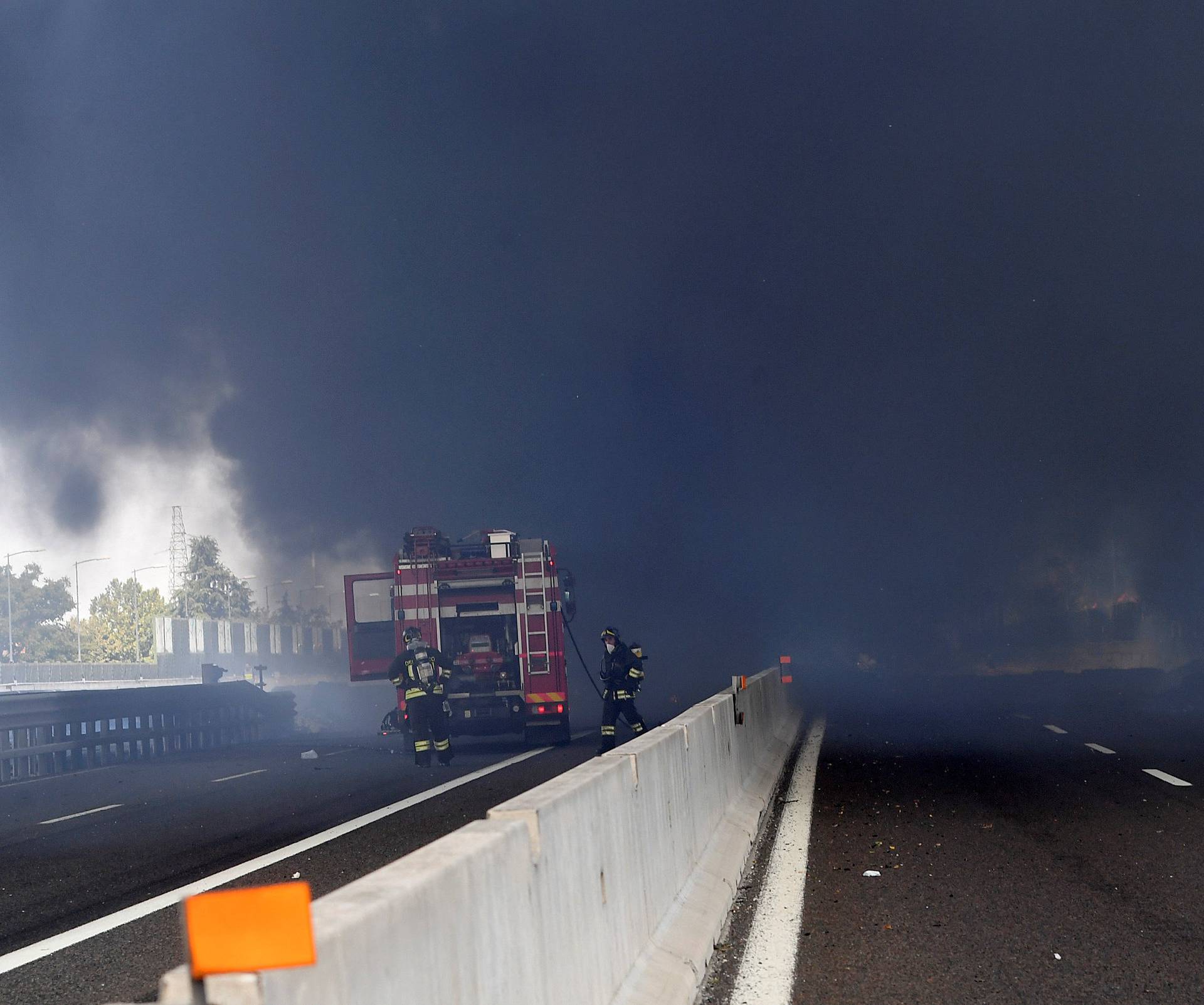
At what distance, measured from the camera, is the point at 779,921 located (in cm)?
711

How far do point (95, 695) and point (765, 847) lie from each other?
15.5 metres

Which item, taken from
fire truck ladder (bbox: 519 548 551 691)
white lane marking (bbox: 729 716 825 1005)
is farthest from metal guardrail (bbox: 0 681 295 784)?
white lane marking (bbox: 729 716 825 1005)

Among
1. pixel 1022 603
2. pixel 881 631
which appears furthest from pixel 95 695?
pixel 1022 603

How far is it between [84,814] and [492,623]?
923 centimetres

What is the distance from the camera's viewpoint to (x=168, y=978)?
2.06 metres

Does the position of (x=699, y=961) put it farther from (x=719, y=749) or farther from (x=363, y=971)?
(x=719, y=749)

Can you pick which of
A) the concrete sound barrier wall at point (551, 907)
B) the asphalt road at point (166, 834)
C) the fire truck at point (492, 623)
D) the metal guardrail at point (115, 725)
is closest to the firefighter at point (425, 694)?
the asphalt road at point (166, 834)

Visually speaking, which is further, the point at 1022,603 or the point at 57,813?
the point at 1022,603

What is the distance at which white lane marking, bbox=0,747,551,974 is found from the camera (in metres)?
7.19

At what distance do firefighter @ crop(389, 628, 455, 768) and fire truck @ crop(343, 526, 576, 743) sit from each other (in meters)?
2.95

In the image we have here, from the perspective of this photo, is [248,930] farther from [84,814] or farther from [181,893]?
[84,814]

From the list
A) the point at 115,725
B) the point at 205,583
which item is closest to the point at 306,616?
the point at 205,583

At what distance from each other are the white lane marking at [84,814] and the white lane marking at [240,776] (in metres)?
2.48

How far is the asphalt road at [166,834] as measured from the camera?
693 cm
